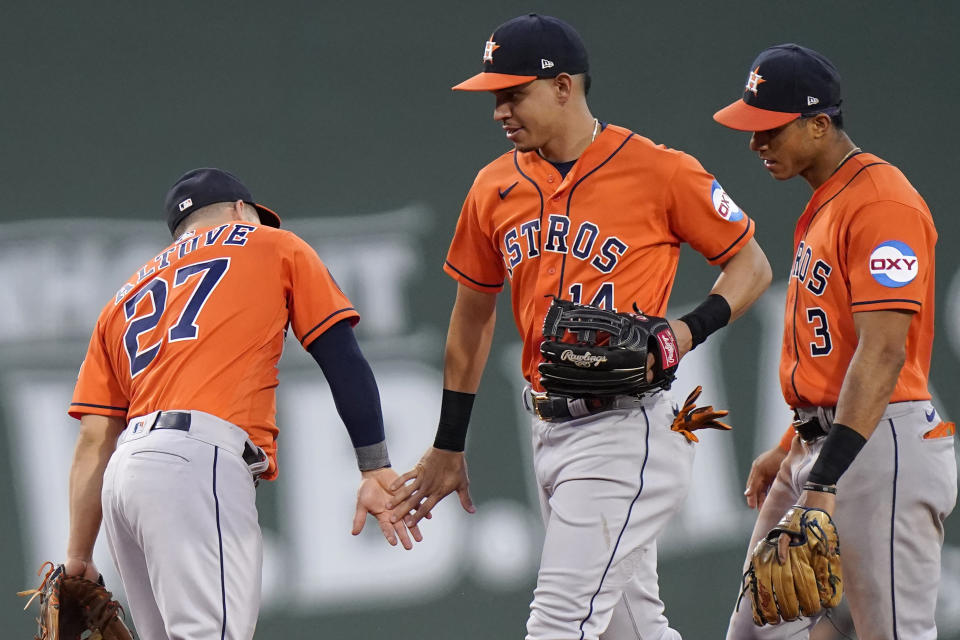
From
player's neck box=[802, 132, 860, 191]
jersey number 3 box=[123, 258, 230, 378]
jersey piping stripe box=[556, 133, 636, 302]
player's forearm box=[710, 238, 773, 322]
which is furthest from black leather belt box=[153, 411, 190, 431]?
player's neck box=[802, 132, 860, 191]

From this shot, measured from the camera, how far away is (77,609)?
10.7 feet

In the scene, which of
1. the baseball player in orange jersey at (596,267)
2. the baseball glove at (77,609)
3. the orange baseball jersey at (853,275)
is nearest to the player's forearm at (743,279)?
the baseball player in orange jersey at (596,267)

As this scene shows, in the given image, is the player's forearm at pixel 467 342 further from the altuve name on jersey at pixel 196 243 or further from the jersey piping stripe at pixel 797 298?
the jersey piping stripe at pixel 797 298

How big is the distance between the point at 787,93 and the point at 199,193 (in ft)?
5.39

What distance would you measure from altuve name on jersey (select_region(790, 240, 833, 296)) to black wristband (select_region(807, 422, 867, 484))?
385mm

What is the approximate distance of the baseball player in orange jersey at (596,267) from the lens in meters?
2.76

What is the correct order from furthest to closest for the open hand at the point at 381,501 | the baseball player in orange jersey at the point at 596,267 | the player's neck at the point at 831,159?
1. the open hand at the point at 381,501
2. the player's neck at the point at 831,159
3. the baseball player in orange jersey at the point at 596,267

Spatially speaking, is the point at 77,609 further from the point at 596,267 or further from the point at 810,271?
the point at 810,271

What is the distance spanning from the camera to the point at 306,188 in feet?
16.3

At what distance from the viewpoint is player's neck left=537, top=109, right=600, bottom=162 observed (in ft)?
9.92

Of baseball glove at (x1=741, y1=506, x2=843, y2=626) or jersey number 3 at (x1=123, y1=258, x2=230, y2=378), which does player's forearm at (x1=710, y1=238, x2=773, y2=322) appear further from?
jersey number 3 at (x1=123, y1=258, x2=230, y2=378)

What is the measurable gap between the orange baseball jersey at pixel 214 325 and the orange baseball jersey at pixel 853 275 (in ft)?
3.83

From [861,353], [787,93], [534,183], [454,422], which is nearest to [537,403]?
[454,422]

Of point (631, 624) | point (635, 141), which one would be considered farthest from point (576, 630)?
point (635, 141)
